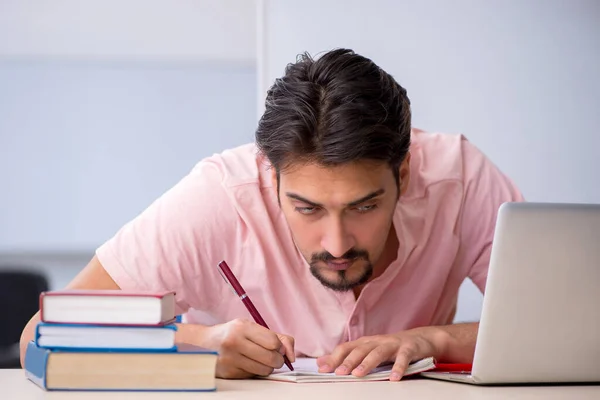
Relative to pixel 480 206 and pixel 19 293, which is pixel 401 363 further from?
pixel 19 293

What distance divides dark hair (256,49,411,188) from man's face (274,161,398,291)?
0.02m

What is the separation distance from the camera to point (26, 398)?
1.00 m

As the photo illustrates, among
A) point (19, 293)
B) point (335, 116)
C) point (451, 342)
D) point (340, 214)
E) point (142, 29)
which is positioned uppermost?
point (142, 29)

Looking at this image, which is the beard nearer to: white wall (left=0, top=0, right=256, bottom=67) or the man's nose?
the man's nose

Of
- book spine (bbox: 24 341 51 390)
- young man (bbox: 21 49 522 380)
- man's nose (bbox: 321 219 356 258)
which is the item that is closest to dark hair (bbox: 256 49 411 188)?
young man (bbox: 21 49 522 380)

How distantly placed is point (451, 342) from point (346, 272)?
24 centimetres

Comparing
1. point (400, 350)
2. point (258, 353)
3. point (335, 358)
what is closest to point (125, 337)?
point (258, 353)

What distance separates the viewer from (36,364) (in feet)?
3.50

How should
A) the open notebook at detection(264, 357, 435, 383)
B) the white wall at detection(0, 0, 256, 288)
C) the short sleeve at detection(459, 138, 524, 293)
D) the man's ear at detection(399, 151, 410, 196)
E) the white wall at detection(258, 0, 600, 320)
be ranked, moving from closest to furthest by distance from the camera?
the open notebook at detection(264, 357, 435, 383)
the man's ear at detection(399, 151, 410, 196)
the short sleeve at detection(459, 138, 524, 293)
the white wall at detection(258, 0, 600, 320)
the white wall at detection(0, 0, 256, 288)

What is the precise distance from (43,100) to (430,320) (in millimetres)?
2037

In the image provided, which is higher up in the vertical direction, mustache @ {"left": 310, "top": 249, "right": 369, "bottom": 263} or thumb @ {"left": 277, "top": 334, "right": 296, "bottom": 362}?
mustache @ {"left": 310, "top": 249, "right": 369, "bottom": 263}

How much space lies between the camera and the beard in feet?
5.06

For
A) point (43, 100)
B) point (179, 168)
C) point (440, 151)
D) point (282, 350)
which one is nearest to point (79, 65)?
point (43, 100)

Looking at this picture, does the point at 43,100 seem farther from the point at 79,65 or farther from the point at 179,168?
the point at 179,168
